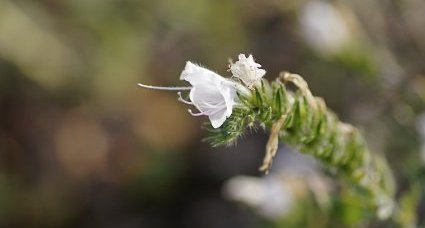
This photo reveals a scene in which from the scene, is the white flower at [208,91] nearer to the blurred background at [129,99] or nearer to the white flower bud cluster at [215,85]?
the white flower bud cluster at [215,85]

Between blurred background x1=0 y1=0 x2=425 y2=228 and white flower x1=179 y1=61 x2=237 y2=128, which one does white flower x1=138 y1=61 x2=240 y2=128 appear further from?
blurred background x1=0 y1=0 x2=425 y2=228

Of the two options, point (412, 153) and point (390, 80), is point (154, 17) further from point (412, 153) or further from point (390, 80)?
point (412, 153)

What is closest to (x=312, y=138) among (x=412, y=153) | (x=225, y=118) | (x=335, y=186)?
(x=225, y=118)

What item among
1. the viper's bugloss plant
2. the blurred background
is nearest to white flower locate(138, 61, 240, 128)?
the viper's bugloss plant

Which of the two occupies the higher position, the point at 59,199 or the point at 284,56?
the point at 284,56

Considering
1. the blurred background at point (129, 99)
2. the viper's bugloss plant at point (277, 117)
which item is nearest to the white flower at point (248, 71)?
the viper's bugloss plant at point (277, 117)
